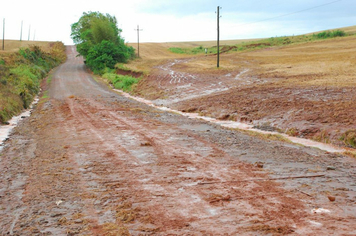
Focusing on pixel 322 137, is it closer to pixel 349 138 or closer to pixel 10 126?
pixel 349 138

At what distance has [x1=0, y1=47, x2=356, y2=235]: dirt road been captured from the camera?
5.11 metres

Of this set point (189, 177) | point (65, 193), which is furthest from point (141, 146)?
point (65, 193)

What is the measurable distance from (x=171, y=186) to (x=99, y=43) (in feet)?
161

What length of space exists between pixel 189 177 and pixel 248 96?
13743 mm

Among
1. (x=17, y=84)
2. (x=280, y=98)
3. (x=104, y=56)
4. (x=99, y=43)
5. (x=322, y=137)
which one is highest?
(x=99, y=43)

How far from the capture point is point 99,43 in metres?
53.2

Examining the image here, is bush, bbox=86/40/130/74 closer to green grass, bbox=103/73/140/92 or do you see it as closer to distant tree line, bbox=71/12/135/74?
distant tree line, bbox=71/12/135/74

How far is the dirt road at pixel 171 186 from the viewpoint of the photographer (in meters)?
5.11

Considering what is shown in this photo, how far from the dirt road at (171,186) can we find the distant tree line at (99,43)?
39.4 m

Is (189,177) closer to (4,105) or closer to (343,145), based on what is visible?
(343,145)

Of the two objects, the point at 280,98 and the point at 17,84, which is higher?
the point at 17,84

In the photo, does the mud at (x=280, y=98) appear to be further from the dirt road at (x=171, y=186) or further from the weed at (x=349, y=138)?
the dirt road at (x=171, y=186)

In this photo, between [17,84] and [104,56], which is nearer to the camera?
[17,84]

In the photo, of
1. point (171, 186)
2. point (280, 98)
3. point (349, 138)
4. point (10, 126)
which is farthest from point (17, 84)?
point (171, 186)
